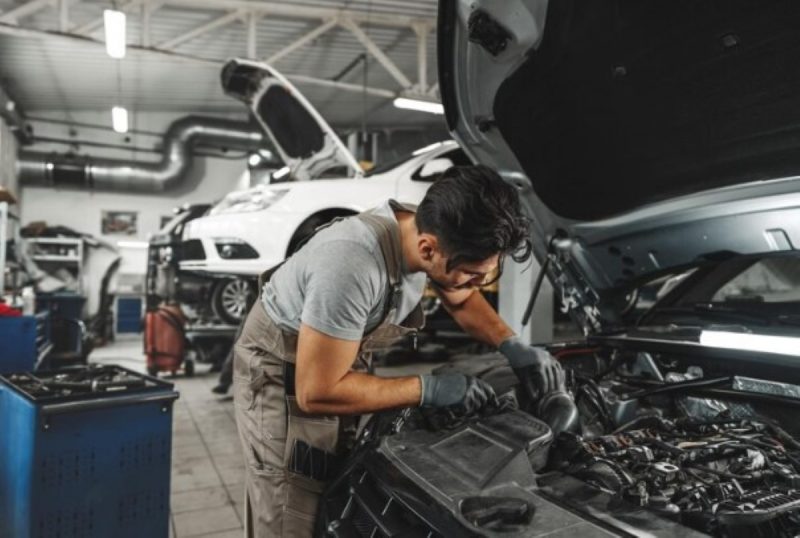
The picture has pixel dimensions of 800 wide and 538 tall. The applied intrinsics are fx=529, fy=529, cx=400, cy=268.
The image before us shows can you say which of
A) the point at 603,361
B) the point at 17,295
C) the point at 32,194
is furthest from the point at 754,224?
the point at 32,194

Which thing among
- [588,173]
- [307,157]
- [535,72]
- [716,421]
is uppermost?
[307,157]

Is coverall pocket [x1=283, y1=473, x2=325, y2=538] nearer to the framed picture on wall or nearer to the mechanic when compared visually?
the mechanic

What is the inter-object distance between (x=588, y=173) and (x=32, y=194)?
36.8ft

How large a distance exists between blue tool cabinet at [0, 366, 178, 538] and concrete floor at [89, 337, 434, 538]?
22.4 inches

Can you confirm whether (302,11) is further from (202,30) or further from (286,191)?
(286,191)

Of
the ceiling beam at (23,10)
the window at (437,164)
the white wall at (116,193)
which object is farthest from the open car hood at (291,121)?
the white wall at (116,193)

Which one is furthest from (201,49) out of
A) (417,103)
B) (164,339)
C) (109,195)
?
(109,195)

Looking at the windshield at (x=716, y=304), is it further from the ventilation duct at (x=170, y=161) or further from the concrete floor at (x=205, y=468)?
the ventilation duct at (x=170, y=161)

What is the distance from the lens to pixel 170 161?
10258 mm

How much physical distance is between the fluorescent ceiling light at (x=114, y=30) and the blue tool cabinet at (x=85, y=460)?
4.08 m

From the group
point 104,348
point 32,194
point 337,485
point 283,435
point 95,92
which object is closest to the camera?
point 337,485

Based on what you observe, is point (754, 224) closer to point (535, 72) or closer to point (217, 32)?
point (535, 72)

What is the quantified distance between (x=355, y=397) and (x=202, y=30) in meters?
6.04

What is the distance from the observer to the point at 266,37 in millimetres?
7266
